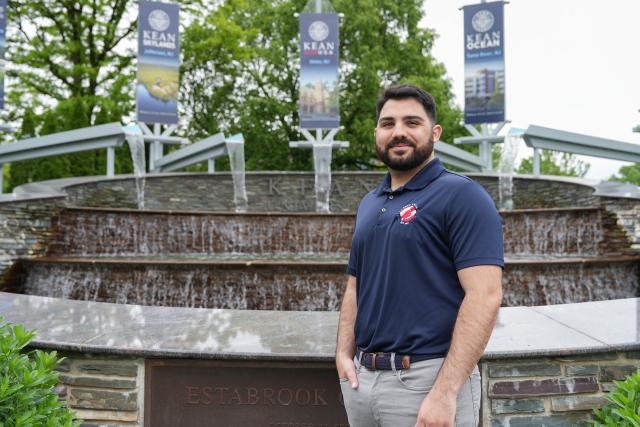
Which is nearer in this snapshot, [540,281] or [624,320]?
[624,320]

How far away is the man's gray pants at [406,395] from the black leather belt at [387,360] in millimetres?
14

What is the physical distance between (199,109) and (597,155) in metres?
20.0

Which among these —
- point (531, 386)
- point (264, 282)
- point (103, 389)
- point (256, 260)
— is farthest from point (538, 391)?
point (256, 260)

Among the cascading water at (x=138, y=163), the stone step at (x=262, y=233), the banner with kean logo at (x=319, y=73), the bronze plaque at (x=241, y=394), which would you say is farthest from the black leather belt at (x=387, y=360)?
Result: the banner with kean logo at (x=319, y=73)

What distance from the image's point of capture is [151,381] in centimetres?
283

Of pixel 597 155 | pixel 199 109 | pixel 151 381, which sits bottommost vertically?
pixel 151 381

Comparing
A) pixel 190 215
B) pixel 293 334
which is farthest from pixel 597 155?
pixel 293 334

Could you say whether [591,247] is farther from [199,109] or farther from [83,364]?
[199,109]

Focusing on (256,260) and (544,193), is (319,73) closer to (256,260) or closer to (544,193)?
(544,193)

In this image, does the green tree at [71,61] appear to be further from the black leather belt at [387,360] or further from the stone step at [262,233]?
the black leather belt at [387,360]

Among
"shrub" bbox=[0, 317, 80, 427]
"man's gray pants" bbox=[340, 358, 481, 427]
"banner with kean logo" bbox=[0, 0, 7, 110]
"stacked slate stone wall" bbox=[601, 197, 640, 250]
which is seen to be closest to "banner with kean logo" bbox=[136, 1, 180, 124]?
"banner with kean logo" bbox=[0, 0, 7, 110]

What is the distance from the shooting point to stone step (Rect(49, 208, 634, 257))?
9156 millimetres

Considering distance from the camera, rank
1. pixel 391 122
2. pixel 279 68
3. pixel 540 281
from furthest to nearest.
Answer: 1. pixel 279 68
2. pixel 540 281
3. pixel 391 122

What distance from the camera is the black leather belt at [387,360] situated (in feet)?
6.30
